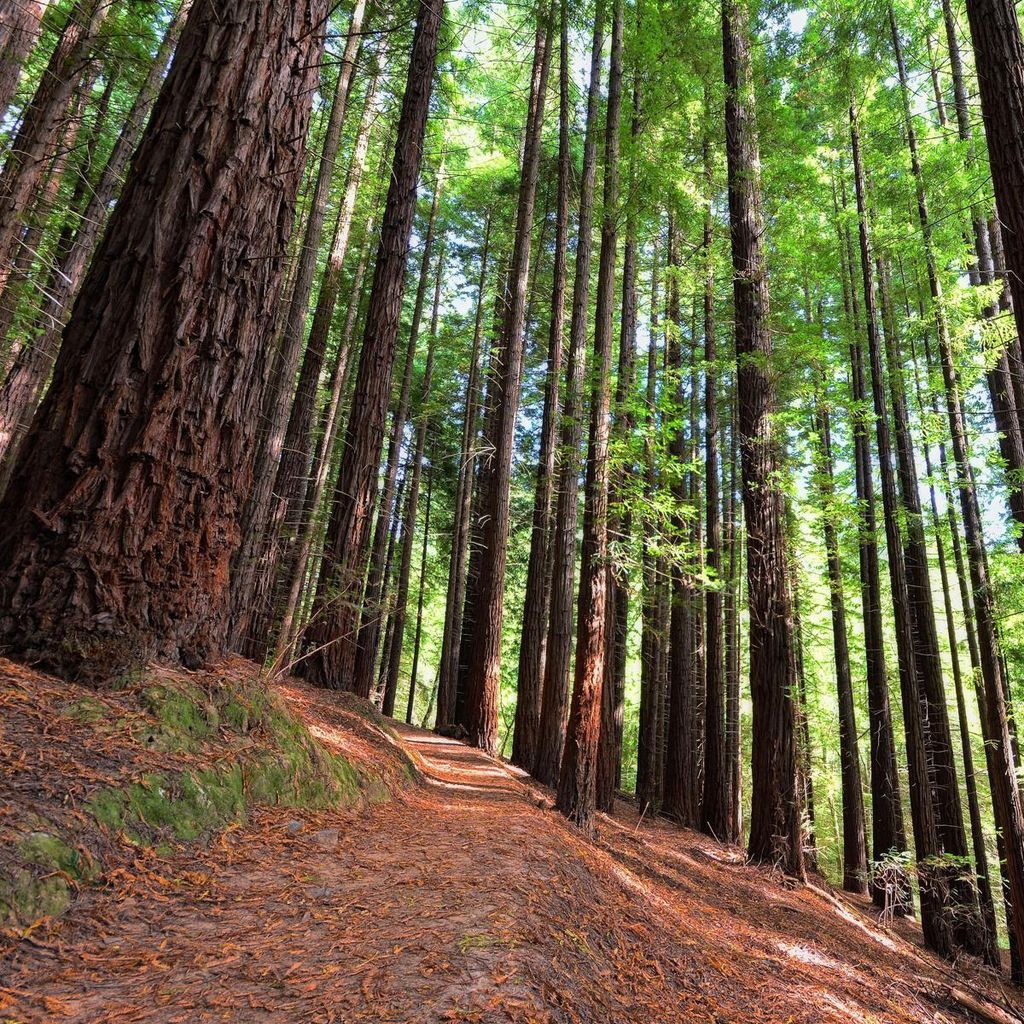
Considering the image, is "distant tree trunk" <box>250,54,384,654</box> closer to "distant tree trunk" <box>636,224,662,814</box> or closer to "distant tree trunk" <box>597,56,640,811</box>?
"distant tree trunk" <box>597,56,640,811</box>

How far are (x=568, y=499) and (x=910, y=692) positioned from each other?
7364mm

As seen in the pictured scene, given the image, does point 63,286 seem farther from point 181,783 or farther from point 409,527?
point 409,527

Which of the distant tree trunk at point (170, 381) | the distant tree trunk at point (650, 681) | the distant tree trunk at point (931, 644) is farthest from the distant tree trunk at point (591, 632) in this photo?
the distant tree trunk at point (931, 644)

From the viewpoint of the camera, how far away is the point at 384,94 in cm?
1112

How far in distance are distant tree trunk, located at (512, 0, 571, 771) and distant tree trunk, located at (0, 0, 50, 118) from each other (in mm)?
6829

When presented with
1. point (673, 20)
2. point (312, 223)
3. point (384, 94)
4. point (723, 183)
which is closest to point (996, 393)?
point (723, 183)

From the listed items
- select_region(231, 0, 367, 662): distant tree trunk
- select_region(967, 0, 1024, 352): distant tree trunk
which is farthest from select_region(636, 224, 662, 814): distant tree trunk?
select_region(967, 0, 1024, 352): distant tree trunk

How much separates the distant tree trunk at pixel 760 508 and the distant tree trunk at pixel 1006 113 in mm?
3541

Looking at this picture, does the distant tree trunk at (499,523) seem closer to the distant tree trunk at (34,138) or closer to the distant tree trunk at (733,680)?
the distant tree trunk at (733,680)

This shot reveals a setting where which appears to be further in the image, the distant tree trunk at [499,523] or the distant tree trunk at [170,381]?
the distant tree trunk at [499,523]

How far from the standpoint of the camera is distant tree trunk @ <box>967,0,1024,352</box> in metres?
3.88

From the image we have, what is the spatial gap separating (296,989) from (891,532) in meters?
11.5

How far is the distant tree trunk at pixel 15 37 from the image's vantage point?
17.6ft

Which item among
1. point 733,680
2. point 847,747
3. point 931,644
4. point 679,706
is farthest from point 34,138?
point 847,747
